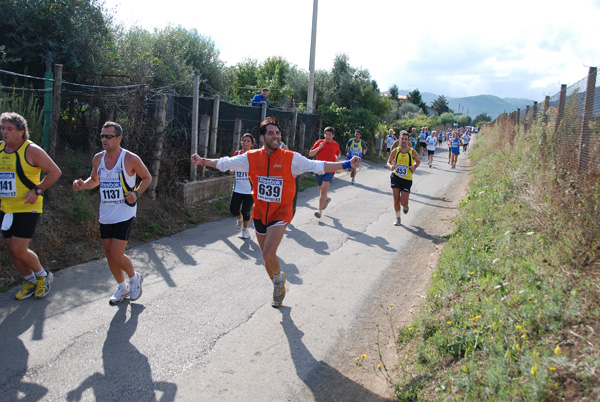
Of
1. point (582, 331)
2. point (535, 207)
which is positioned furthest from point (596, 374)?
point (535, 207)

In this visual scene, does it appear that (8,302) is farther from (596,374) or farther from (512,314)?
(596,374)

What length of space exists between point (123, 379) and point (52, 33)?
987 centimetres

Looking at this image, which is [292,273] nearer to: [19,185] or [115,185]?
[115,185]

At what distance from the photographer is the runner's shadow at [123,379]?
11.6 ft

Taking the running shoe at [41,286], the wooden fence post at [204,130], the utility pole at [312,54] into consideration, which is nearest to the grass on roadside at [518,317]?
the running shoe at [41,286]

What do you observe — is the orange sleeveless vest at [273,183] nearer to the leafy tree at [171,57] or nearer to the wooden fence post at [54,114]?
the wooden fence post at [54,114]

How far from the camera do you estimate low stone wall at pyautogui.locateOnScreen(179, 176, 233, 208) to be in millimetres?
9953

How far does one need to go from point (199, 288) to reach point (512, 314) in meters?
3.62

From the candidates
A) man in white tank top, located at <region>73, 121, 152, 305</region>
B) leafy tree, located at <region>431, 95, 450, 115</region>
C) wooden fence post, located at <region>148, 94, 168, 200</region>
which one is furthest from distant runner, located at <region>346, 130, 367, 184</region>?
leafy tree, located at <region>431, 95, 450, 115</region>

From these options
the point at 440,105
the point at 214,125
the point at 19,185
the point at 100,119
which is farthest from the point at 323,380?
the point at 440,105

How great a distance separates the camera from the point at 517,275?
4.83m

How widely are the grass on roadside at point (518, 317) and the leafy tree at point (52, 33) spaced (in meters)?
9.27

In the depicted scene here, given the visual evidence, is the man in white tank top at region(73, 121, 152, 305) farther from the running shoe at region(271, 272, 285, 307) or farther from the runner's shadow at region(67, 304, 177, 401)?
the running shoe at region(271, 272, 285, 307)

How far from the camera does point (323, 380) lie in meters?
3.97
